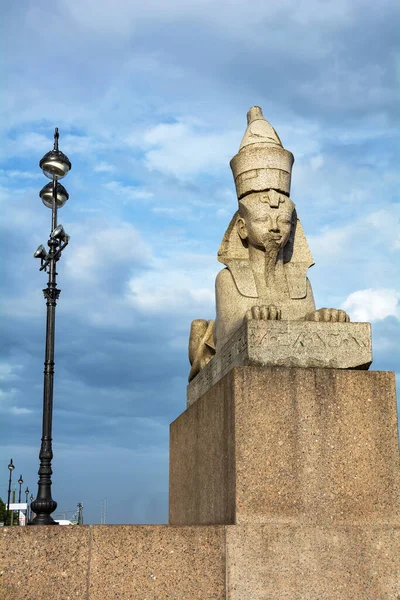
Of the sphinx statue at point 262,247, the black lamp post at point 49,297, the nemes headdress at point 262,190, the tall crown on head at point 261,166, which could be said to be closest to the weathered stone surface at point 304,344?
the sphinx statue at point 262,247

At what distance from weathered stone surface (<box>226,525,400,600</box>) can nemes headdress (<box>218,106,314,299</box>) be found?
229cm

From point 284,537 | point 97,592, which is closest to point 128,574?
point 97,592

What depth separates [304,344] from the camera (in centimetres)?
579

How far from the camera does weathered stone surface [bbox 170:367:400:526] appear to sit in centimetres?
537

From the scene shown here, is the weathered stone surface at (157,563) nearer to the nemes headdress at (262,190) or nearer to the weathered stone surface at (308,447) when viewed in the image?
the weathered stone surface at (308,447)

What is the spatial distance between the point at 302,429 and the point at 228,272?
2040mm

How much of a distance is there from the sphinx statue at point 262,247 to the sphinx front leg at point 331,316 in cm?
45

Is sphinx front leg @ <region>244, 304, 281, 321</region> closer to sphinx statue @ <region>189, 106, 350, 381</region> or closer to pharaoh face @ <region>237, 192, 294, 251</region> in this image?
sphinx statue @ <region>189, 106, 350, 381</region>

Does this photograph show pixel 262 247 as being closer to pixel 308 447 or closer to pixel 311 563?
pixel 308 447

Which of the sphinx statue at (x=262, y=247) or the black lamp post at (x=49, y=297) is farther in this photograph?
the black lamp post at (x=49, y=297)

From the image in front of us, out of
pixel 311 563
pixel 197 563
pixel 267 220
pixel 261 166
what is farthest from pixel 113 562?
pixel 261 166

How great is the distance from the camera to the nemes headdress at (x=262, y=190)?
688 centimetres

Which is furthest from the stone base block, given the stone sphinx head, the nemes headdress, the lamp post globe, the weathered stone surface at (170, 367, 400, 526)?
the lamp post globe

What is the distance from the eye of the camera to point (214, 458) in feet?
20.1
